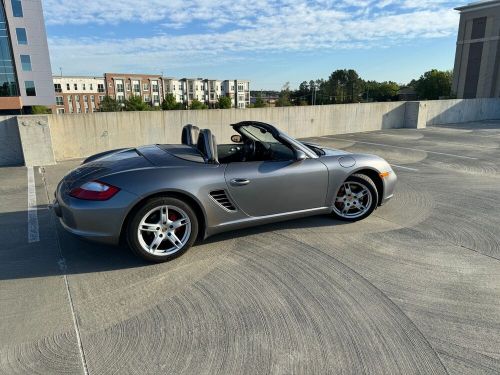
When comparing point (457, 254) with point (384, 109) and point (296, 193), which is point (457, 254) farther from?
point (384, 109)

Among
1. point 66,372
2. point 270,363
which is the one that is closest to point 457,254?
point 270,363

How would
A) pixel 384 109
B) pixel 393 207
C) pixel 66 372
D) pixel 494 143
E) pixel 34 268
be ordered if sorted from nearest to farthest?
pixel 66 372
pixel 34 268
pixel 393 207
pixel 494 143
pixel 384 109

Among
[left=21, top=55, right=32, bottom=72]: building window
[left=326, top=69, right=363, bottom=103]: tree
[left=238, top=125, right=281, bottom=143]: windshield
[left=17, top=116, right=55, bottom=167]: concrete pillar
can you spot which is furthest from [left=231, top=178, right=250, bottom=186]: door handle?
[left=326, top=69, right=363, bottom=103]: tree

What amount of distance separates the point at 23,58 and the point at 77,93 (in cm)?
4246

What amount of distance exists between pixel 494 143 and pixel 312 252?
1222cm

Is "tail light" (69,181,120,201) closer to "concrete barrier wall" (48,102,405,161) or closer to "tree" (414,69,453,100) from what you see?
"concrete barrier wall" (48,102,405,161)

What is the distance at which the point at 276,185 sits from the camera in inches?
141

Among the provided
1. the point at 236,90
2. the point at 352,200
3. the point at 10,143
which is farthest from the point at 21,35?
the point at 236,90

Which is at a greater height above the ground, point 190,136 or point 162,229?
point 190,136

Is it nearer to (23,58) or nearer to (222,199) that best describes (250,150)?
(222,199)

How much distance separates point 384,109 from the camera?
16797 mm

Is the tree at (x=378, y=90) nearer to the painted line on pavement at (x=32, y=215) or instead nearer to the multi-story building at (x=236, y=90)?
the multi-story building at (x=236, y=90)

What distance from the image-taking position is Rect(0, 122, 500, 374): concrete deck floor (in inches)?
81.1

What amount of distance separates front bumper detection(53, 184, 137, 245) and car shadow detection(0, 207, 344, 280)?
229mm
